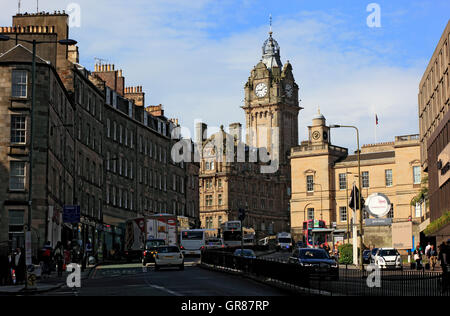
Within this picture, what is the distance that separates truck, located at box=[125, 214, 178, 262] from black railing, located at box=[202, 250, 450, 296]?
92.7 ft

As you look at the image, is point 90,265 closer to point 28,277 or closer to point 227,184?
point 28,277

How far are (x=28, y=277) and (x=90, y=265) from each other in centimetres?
2969

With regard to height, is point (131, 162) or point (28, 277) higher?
point (131, 162)

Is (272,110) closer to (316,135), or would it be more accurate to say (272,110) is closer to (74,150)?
(316,135)

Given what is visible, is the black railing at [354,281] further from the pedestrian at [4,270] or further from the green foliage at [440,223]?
the green foliage at [440,223]

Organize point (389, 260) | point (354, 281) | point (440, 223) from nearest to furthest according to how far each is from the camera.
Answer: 1. point (354, 281)
2. point (389, 260)
3. point (440, 223)

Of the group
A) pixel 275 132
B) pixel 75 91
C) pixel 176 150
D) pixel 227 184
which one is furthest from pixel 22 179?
pixel 275 132

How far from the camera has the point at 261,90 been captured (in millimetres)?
180250

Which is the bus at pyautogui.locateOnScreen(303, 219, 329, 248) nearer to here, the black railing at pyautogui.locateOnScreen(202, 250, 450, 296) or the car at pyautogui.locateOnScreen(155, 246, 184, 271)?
the car at pyautogui.locateOnScreen(155, 246, 184, 271)

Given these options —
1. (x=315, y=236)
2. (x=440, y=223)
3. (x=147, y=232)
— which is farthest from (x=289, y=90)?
(x=440, y=223)

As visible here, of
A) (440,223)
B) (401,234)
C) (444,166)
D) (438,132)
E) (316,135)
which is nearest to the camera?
(440,223)

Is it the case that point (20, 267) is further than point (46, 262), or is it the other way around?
point (46, 262)

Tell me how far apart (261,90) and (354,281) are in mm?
153786
